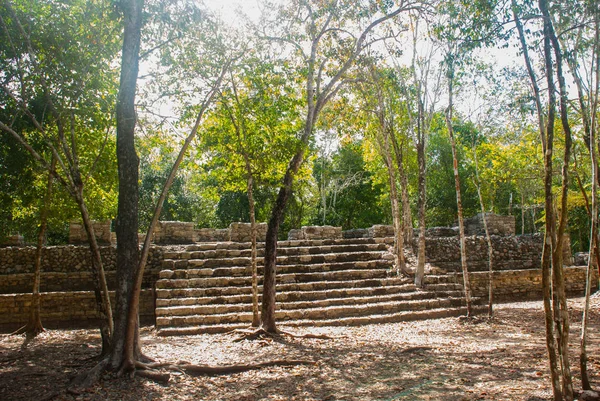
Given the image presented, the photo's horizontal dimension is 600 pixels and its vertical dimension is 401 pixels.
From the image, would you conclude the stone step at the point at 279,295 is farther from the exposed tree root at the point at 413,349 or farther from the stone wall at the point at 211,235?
the stone wall at the point at 211,235

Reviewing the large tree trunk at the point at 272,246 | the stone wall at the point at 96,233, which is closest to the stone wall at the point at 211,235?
the stone wall at the point at 96,233

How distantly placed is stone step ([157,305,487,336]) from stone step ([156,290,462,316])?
652 mm

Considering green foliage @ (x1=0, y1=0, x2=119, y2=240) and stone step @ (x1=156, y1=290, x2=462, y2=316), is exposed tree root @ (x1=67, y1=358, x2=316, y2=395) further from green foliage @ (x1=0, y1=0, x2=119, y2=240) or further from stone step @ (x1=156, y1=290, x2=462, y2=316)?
stone step @ (x1=156, y1=290, x2=462, y2=316)

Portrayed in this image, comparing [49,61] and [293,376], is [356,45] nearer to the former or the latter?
[49,61]

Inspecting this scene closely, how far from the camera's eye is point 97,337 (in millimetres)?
10398

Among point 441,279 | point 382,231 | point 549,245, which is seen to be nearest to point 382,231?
point 382,231

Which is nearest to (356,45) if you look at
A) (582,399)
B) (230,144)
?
(230,144)

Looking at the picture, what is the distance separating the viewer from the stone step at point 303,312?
1074 centimetres

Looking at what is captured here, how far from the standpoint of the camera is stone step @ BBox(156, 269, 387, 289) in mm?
12328

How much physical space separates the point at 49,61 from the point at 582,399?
8935mm

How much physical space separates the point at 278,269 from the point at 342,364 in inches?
245

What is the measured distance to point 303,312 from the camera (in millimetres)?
11445

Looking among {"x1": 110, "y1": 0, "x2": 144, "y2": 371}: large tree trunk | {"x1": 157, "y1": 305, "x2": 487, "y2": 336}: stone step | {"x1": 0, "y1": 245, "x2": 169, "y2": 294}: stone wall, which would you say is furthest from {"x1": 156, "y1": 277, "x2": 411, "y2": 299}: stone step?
{"x1": 110, "y1": 0, "x2": 144, "y2": 371}: large tree trunk

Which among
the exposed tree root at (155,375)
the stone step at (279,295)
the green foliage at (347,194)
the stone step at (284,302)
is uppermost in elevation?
the green foliage at (347,194)
